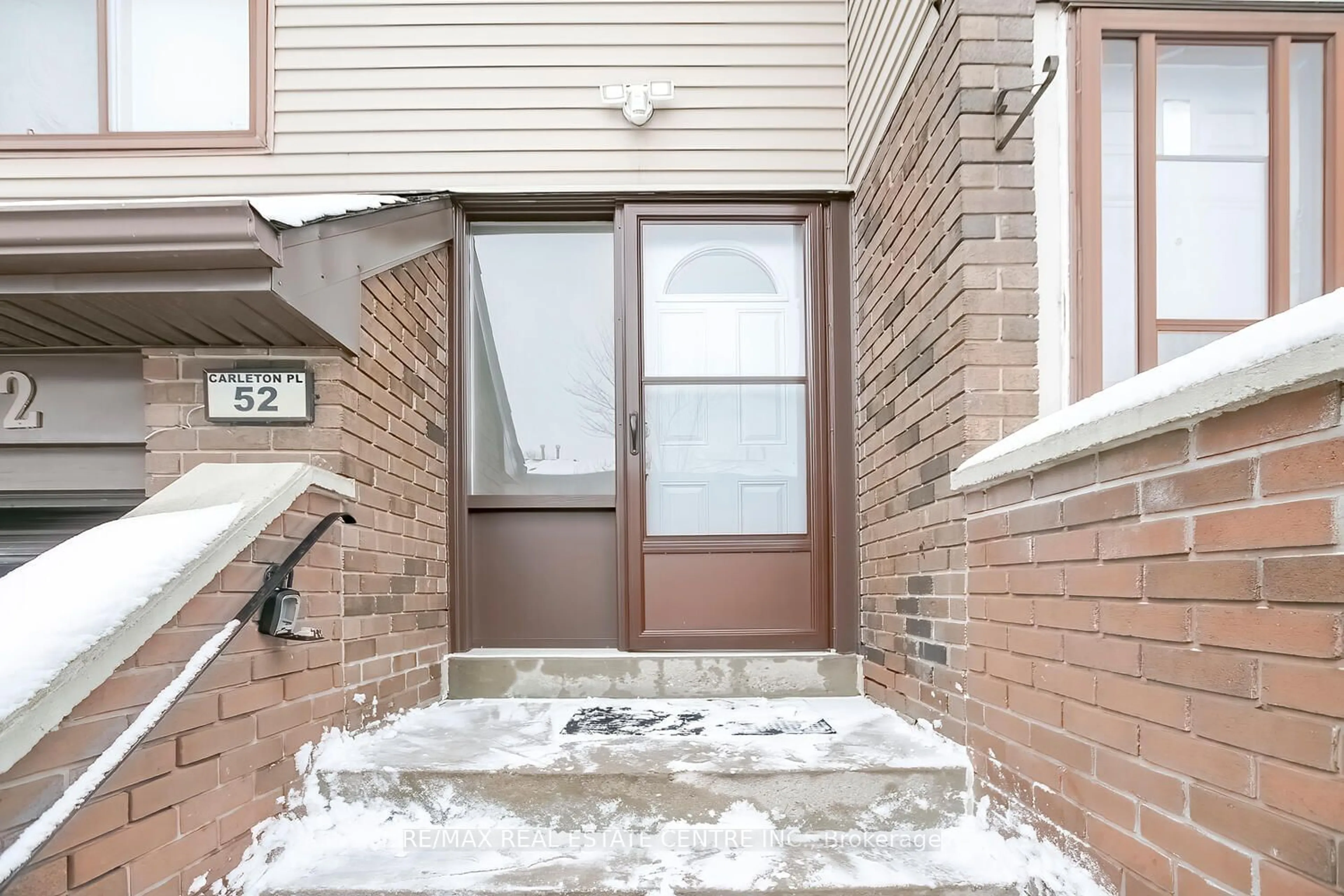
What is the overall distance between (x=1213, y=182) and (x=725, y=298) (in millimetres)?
1789

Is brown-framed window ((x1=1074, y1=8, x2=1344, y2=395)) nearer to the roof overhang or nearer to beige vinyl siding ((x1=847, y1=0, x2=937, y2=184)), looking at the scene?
beige vinyl siding ((x1=847, y1=0, x2=937, y2=184))

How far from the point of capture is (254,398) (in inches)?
90.3

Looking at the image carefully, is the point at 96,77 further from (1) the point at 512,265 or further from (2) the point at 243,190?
(1) the point at 512,265

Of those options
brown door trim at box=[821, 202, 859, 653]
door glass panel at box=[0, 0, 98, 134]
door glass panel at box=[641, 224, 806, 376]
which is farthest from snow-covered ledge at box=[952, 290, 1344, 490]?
door glass panel at box=[0, 0, 98, 134]

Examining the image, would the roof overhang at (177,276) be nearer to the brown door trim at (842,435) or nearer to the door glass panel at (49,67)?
the door glass panel at (49,67)

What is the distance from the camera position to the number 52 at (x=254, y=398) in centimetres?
229

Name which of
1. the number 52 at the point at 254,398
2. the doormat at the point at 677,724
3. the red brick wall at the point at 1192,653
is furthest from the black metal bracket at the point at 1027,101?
the number 52 at the point at 254,398

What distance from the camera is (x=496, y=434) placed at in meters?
3.37

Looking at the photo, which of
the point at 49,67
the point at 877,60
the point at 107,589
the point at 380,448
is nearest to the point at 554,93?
the point at 877,60

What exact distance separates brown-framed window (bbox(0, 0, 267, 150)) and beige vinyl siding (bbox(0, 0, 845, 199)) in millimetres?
204

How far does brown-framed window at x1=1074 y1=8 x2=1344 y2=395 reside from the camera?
215 cm

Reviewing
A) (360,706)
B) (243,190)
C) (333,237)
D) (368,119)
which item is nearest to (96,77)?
(243,190)

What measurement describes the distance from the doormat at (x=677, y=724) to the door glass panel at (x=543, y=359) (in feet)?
3.35

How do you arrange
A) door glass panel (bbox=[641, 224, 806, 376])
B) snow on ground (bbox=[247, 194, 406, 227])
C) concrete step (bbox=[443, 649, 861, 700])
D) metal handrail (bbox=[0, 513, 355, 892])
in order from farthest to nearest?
1. door glass panel (bbox=[641, 224, 806, 376])
2. concrete step (bbox=[443, 649, 861, 700])
3. snow on ground (bbox=[247, 194, 406, 227])
4. metal handrail (bbox=[0, 513, 355, 892])
